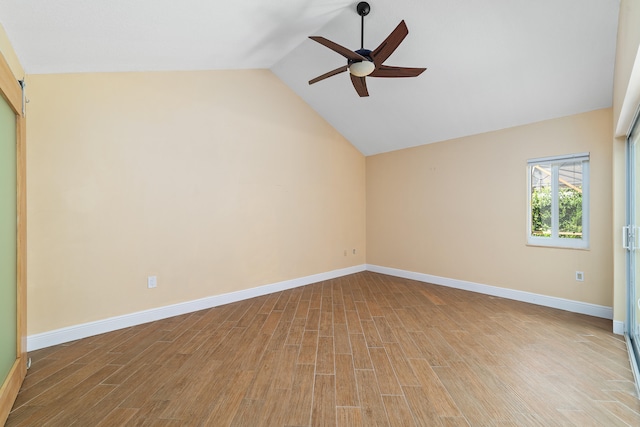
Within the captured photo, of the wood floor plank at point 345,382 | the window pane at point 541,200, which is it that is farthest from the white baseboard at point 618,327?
the wood floor plank at point 345,382

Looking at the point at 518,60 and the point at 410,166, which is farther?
the point at 410,166

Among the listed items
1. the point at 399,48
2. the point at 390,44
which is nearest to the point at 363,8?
the point at 399,48

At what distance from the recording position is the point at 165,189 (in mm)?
3240

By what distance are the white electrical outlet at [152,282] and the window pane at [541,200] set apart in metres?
4.65

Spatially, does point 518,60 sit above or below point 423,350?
above

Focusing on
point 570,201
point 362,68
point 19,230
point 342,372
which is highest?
point 362,68

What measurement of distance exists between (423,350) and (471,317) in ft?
3.58

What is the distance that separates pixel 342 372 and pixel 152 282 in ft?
7.54

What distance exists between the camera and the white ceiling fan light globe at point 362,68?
2.42 metres

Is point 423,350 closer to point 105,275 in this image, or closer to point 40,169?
point 105,275

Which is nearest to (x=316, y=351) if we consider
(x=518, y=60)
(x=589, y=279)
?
(x=589, y=279)

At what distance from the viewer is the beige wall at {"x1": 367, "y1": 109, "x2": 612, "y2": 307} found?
3.16m

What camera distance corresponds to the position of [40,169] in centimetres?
252

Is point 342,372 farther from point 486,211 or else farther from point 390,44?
point 486,211
